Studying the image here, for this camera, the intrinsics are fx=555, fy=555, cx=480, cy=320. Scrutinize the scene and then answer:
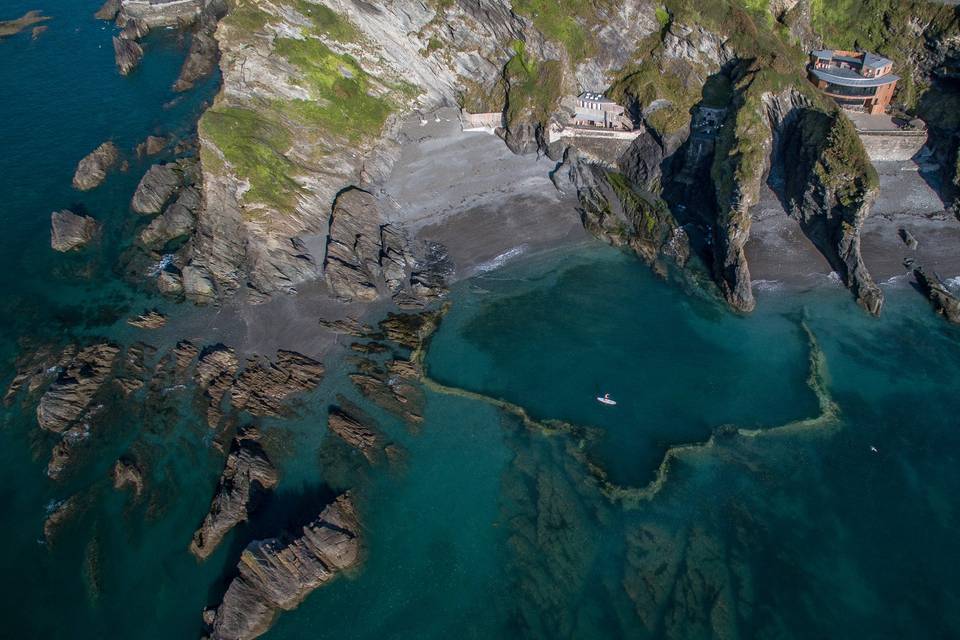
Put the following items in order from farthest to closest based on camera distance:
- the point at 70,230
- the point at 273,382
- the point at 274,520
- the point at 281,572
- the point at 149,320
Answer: the point at 70,230, the point at 149,320, the point at 273,382, the point at 274,520, the point at 281,572

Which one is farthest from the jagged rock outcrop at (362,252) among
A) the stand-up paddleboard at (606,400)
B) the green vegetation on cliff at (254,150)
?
the stand-up paddleboard at (606,400)

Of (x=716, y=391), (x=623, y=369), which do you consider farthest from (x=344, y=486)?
(x=716, y=391)

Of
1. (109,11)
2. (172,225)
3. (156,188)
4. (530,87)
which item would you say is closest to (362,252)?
(172,225)

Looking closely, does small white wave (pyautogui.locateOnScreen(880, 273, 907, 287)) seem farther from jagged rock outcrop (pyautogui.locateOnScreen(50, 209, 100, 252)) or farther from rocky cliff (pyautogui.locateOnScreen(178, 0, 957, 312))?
jagged rock outcrop (pyautogui.locateOnScreen(50, 209, 100, 252))

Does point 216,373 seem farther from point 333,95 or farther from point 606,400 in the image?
point 333,95

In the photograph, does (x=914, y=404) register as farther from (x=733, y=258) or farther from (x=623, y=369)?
(x=623, y=369)
